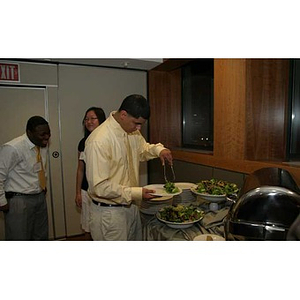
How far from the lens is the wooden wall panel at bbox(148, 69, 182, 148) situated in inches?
23.7


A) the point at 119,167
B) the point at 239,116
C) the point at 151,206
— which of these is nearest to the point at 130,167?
the point at 119,167

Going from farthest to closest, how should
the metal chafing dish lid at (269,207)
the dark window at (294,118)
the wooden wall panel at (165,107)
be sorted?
1. the dark window at (294,118)
2. the wooden wall panel at (165,107)
3. the metal chafing dish lid at (269,207)

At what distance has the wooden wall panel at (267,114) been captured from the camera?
672 millimetres

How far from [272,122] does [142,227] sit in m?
0.50

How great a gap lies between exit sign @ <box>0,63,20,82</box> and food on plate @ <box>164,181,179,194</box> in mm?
457

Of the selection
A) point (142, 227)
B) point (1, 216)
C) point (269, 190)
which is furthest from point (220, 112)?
point (1, 216)

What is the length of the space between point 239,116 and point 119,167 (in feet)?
1.25

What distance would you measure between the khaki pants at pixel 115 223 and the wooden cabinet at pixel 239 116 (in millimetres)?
215

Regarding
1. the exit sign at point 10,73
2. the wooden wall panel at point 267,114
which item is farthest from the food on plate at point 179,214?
the exit sign at point 10,73

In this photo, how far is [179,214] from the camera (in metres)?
0.66

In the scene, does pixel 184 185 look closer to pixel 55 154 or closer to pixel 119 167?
pixel 119 167

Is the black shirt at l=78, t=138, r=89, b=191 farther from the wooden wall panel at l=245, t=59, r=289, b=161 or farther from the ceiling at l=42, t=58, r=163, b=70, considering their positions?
the wooden wall panel at l=245, t=59, r=289, b=161

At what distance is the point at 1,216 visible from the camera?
0.56 meters

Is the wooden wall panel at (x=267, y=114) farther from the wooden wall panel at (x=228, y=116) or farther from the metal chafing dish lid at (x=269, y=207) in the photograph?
the metal chafing dish lid at (x=269, y=207)
